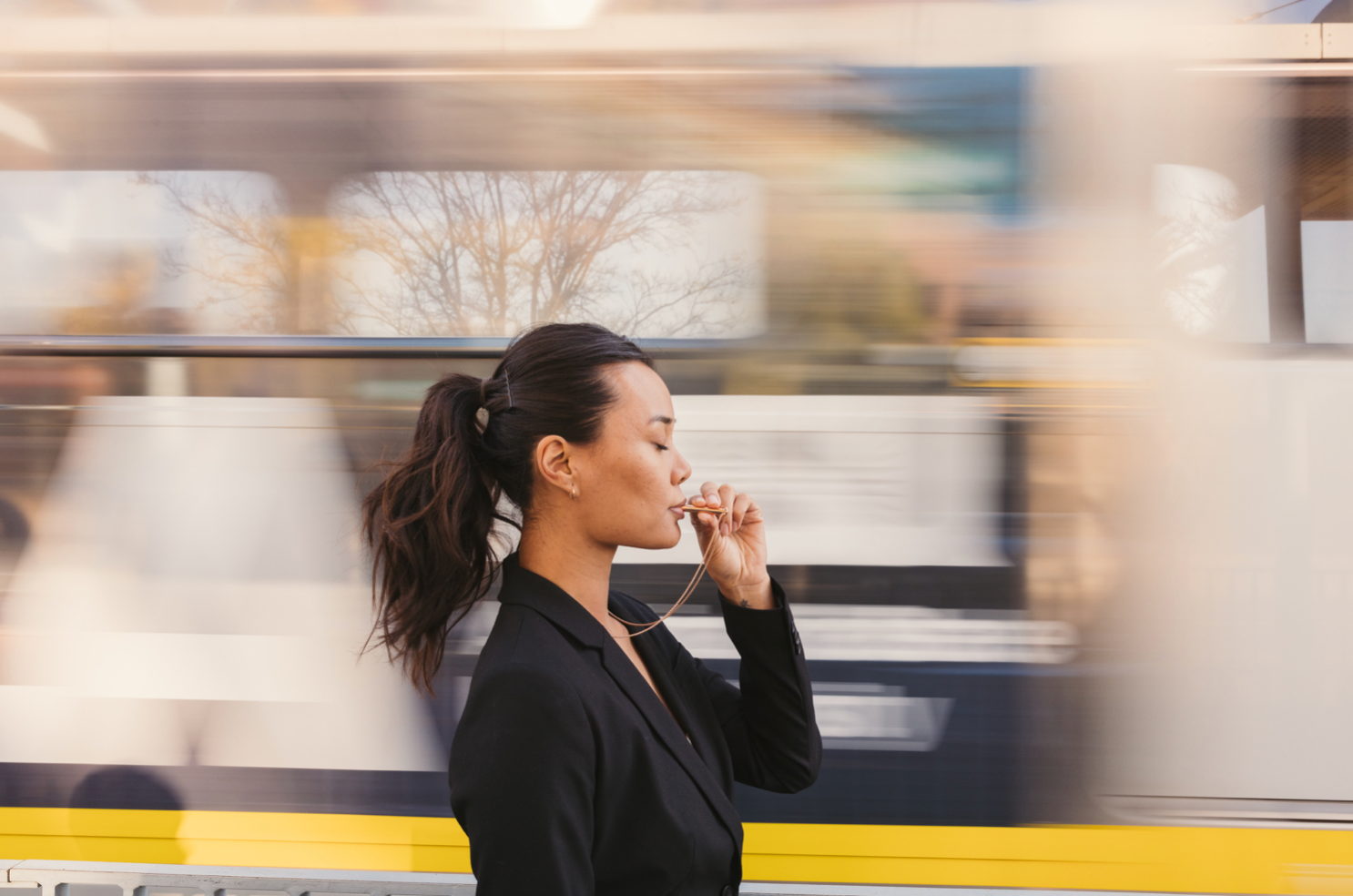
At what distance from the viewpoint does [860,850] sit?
181 cm

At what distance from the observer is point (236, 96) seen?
190 centimetres

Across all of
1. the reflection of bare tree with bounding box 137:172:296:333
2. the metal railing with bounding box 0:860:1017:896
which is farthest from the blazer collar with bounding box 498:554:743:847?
the reflection of bare tree with bounding box 137:172:296:333

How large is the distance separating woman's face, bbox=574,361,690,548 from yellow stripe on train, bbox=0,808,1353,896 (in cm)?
95

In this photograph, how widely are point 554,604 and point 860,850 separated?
1046mm

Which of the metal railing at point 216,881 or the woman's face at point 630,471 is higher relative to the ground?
the woman's face at point 630,471

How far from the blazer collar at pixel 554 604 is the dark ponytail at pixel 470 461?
0.08 m

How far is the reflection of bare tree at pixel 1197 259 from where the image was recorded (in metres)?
1.77

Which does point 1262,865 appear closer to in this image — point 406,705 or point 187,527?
point 406,705

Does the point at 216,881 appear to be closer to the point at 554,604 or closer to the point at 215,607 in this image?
the point at 215,607

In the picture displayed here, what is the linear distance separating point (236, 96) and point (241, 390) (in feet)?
2.15

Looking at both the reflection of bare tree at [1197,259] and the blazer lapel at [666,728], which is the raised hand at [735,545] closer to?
the blazer lapel at [666,728]

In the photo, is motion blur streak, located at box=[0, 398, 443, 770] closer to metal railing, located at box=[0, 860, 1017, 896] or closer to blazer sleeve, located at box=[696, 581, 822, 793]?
metal railing, located at box=[0, 860, 1017, 896]

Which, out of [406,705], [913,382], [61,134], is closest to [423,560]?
[406,705]

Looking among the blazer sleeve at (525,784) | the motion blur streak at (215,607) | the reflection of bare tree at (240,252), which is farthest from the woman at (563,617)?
the reflection of bare tree at (240,252)
